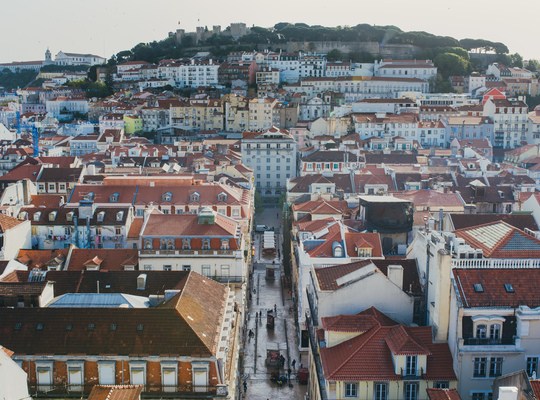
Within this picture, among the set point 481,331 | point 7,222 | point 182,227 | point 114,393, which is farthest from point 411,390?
point 7,222

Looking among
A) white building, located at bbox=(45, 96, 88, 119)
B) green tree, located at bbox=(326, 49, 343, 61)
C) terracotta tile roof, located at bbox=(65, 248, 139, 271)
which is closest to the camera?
terracotta tile roof, located at bbox=(65, 248, 139, 271)

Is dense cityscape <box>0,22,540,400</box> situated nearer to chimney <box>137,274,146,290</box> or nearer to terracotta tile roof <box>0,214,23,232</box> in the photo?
chimney <box>137,274,146,290</box>

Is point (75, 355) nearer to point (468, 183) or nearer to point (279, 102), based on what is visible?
point (468, 183)

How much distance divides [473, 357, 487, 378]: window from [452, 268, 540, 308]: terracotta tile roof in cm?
227

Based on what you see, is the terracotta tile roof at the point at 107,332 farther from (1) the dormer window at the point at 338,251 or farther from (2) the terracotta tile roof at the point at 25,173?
(2) the terracotta tile roof at the point at 25,173

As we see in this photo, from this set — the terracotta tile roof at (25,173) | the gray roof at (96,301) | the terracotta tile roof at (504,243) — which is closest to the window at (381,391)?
the terracotta tile roof at (504,243)

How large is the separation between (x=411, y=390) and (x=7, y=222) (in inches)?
1285

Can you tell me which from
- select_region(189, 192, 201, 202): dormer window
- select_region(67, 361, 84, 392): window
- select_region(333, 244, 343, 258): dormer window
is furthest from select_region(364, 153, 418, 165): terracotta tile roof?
select_region(67, 361, 84, 392): window

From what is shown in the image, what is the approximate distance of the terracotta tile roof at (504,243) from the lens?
3447 centimetres

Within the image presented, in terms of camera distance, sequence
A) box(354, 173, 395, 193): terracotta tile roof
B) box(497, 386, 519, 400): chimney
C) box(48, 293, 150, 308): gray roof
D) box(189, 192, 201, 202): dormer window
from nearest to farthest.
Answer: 1. box(497, 386, 519, 400): chimney
2. box(48, 293, 150, 308): gray roof
3. box(189, 192, 201, 202): dormer window
4. box(354, 173, 395, 193): terracotta tile roof

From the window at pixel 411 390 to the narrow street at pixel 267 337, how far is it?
43.5 feet

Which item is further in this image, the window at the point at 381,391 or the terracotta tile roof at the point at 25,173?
the terracotta tile roof at the point at 25,173

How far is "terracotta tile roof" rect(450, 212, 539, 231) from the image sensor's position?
1895 inches

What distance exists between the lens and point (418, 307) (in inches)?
1483
